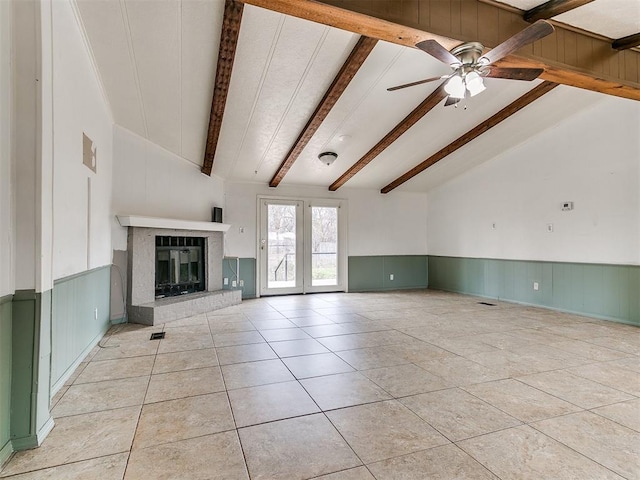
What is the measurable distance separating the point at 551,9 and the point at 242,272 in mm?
5925

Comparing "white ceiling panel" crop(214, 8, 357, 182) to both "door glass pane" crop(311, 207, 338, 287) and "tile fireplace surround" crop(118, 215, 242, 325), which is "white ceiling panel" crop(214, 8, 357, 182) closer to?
"tile fireplace surround" crop(118, 215, 242, 325)

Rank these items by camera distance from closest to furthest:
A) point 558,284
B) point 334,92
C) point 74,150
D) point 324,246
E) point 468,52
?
point 74,150 < point 468,52 < point 334,92 < point 558,284 < point 324,246

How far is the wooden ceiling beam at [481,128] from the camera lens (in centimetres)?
441

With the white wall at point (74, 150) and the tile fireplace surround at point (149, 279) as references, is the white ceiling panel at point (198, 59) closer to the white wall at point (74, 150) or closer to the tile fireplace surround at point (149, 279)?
the white wall at point (74, 150)

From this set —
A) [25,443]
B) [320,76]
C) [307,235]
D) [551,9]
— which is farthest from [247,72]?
[307,235]

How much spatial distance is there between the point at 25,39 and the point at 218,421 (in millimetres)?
2513

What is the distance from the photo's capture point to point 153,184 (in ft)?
→ 16.4

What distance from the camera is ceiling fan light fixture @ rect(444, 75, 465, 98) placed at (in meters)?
3.07

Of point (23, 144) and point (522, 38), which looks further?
point (522, 38)

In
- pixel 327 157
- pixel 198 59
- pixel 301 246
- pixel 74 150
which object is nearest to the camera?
pixel 74 150

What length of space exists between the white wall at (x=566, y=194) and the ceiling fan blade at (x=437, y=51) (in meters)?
3.47

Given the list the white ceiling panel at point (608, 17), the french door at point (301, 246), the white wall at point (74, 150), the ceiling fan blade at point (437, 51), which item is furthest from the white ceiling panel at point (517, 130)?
the white wall at point (74, 150)

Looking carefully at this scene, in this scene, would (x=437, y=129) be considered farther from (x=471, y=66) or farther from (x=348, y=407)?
(x=348, y=407)

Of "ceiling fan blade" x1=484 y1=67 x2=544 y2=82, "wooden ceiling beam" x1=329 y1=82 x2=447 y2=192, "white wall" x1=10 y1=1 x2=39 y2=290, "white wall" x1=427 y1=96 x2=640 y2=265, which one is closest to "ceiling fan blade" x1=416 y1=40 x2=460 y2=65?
"ceiling fan blade" x1=484 y1=67 x2=544 y2=82
